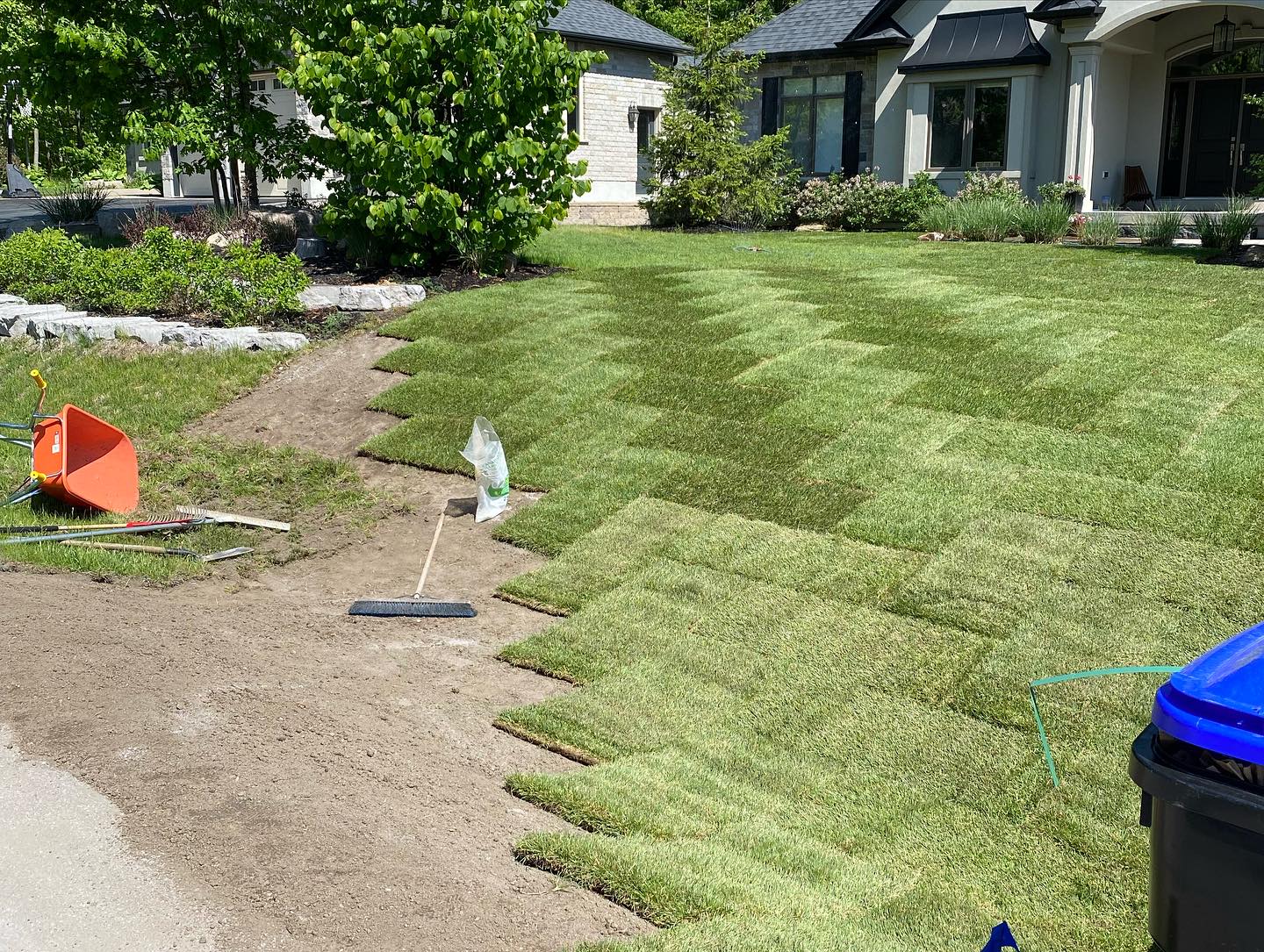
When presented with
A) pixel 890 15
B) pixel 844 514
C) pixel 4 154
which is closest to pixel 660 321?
pixel 844 514

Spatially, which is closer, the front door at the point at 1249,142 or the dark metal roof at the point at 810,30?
the front door at the point at 1249,142

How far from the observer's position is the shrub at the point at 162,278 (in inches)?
Answer: 426

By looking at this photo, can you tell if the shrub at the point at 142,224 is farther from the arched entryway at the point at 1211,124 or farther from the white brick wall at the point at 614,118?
the arched entryway at the point at 1211,124

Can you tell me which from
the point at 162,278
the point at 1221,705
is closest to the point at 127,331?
the point at 162,278

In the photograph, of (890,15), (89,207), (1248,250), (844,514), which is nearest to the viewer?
(844,514)

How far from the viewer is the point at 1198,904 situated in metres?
2.21

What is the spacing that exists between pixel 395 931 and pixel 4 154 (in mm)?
50995

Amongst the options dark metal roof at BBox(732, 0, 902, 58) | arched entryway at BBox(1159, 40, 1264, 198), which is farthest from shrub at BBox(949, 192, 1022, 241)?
dark metal roof at BBox(732, 0, 902, 58)

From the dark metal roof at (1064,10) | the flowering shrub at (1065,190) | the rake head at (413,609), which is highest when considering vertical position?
the dark metal roof at (1064,10)

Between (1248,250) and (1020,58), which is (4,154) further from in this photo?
(1248,250)

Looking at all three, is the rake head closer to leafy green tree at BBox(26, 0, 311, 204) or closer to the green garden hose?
the green garden hose

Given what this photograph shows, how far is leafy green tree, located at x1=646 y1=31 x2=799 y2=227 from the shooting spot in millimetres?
19203

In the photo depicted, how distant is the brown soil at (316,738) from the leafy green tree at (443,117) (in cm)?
513

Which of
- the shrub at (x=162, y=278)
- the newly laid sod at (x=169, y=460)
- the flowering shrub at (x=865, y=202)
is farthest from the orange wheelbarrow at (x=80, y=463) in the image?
the flowering shrub at (x=865, y=202)
